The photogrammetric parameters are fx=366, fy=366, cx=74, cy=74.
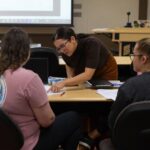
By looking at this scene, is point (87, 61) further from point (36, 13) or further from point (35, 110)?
point (36, 13)

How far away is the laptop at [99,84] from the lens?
2.83 meters

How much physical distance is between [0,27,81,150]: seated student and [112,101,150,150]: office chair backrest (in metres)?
0.49

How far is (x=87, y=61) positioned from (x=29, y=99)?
106 centimetres

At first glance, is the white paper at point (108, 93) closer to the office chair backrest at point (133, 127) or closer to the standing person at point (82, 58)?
the standing person at point (82, 58)

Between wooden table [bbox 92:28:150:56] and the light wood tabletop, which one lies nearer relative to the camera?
the light wood tabletop

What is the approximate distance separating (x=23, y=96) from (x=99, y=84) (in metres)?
1.02

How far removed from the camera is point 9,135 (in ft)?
6.24

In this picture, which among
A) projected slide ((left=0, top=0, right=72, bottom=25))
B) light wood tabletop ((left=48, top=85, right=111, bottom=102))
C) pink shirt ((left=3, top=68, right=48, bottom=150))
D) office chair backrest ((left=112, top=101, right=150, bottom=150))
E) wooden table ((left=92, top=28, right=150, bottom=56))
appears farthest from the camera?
projected slide ((left=0, top=0, right=72, bottom=25))

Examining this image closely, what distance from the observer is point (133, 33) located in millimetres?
5465

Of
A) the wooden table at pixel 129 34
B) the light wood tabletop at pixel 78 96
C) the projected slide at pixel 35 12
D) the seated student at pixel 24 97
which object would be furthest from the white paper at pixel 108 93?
the projected slide at pixel 35 12

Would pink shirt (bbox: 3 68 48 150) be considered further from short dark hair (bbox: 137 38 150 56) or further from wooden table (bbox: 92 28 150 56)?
wooden table (bbox: 92 28 150 56)

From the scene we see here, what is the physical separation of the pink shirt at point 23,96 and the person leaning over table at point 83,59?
0.70 metres

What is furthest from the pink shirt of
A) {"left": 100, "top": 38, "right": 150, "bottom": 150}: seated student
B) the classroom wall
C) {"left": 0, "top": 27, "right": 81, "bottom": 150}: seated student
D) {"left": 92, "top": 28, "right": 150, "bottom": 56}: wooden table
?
the classroom wall

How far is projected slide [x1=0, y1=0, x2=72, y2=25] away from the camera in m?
6.38
